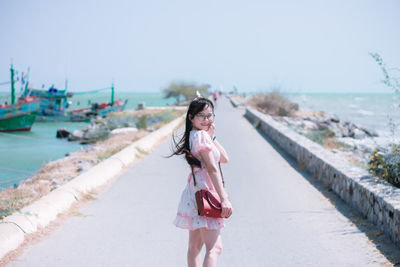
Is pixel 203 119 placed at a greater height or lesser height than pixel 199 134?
greater

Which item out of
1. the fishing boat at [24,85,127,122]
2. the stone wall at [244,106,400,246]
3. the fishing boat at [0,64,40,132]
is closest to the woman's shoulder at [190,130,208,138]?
the stone wall at [244,106,400,246]

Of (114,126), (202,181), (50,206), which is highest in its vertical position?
(202,181)

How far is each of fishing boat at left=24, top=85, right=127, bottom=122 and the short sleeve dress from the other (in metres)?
56.6

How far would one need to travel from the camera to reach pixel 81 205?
21.8 feet

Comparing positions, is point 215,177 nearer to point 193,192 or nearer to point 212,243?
point 193,192

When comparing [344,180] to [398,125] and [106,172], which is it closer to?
[398,125]

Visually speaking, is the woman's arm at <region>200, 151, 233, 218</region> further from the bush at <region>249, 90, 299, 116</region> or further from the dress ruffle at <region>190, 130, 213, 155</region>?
the bush at <region>249, 90, 299, 116</region>

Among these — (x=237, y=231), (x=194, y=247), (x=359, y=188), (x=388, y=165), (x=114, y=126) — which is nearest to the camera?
(x=194, y=247)

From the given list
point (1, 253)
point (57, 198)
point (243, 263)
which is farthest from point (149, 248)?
point (57, 198)

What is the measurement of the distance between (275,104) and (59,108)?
33.3 metres

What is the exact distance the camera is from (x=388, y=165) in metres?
6.44

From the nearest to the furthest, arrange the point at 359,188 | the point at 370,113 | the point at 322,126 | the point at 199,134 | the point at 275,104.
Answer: the point at 199,134 < the point at 359,188 < the point at 322,126 < the point at 275,104 < the point at 370,113

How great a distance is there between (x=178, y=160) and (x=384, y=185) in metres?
6.49

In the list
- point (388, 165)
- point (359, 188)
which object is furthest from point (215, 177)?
point (388, 165)
